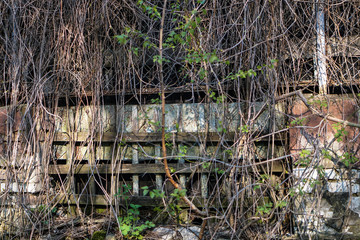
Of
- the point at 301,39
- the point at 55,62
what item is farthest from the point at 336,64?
the point at 55,62

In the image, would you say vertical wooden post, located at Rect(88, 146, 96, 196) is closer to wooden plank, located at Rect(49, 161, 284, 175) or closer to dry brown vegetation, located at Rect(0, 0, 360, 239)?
wooden plank, located at Rect(49, 161, 284, 175)

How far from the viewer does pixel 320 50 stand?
300cm

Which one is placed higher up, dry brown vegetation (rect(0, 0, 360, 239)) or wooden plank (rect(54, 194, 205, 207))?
dry brown vegetation (rect(0, 0, 360, 239))

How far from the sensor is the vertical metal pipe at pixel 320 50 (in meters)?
2.96

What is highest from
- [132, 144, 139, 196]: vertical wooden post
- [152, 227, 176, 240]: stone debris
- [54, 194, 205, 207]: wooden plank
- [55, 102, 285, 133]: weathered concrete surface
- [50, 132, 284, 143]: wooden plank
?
[55, 102, 285, 133]: weathered concrete surface

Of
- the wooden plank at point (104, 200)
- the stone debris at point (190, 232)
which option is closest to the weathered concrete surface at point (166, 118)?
the wooden plank at point (104, 200)

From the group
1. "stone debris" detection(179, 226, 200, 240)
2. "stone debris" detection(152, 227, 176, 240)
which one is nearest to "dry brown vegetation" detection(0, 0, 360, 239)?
"stone debris" detection(179, 226, 200, 240)

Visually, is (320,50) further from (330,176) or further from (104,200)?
(104,200)

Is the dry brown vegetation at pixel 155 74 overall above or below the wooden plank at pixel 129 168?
above

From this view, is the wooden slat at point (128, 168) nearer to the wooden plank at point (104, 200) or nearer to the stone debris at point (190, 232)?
the wooden plank at point (104, 200)

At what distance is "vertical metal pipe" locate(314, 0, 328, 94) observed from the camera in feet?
9.72

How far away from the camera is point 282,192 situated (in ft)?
9.52

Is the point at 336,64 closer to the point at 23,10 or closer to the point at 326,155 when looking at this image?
the point at 326,155

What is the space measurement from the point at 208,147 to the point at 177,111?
16.9 inches
